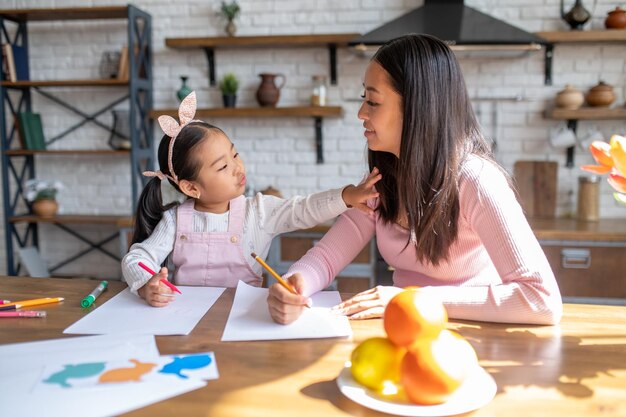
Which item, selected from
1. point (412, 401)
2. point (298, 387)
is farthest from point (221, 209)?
point (412, 401)

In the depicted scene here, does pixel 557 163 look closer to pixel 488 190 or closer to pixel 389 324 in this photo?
pixel 488 190

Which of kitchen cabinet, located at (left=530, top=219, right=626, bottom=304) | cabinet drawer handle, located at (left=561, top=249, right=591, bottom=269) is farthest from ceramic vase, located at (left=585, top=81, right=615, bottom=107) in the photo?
cabinet drawer handle, located at (left=561, top=249, right=591, bottom=269)

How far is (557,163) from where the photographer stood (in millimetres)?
3322

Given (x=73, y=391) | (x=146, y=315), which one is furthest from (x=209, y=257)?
(x=73, y=391)

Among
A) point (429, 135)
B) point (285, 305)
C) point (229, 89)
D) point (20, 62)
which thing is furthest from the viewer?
point (20, 62)

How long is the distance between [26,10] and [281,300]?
3.15 m

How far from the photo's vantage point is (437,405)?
77 centimetres

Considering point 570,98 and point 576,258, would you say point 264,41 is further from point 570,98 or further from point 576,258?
point 576,258

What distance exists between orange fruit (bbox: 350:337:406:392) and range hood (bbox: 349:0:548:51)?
92.9 inches

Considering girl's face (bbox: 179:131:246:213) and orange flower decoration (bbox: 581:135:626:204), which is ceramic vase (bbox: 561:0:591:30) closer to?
girl's face (bbox: 179:131:246:213)

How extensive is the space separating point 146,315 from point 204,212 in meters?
0.55

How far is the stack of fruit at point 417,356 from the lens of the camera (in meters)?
0.74

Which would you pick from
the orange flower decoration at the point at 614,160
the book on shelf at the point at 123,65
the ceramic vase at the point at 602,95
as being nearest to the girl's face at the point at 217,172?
the orange flower decoration at the point at 614,160

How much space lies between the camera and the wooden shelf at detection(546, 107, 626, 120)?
3.09 meters
